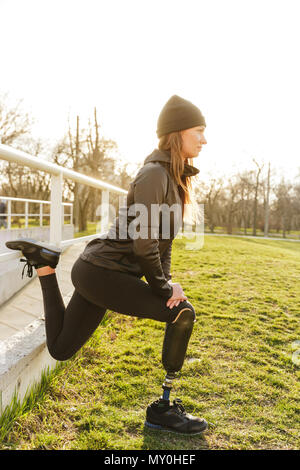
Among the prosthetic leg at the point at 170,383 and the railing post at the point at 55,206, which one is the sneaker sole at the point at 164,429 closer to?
the prosthetic leg at the point at 170,383

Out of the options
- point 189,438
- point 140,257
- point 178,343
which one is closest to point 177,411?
→ point 189,438

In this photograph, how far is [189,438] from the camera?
83.4 inches

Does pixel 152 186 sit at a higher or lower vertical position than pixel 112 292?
higher

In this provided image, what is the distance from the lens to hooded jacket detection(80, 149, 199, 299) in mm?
1888

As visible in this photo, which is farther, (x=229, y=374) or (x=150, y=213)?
(x=229, y=374)

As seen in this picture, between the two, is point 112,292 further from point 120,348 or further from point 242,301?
point 242,301

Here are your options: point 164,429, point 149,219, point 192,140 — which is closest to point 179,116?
point 192,140

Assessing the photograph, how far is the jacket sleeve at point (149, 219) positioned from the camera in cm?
188

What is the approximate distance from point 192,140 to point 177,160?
0.17 m

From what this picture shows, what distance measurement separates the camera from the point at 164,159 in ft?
6.72

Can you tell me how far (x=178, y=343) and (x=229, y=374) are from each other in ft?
3.55

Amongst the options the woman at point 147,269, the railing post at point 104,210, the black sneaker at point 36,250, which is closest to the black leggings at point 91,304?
the woman at point 147,269

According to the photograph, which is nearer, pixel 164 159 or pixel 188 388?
pixel 164 159

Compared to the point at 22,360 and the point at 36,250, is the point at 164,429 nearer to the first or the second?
the point at 22,360
